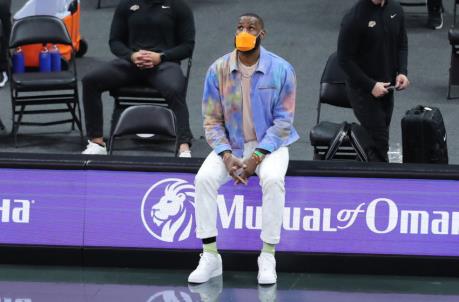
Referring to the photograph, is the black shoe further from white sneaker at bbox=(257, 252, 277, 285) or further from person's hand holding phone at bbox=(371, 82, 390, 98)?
white sneaker at bbox=(257, 252, 277, 285)

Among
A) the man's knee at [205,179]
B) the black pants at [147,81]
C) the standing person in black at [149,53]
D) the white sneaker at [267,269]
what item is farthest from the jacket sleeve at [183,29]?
the white sneaker at [267,269]

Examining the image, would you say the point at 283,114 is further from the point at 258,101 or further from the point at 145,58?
the point at 145,58

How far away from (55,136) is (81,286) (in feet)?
12.4

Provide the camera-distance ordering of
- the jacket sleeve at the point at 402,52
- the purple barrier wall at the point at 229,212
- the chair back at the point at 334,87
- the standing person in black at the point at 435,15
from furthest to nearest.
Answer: the standing person in black at the point at 435,15 < the chair back at the point at 334,87 < the jacket sleeve at the point at 402,52 < the purple barrier wall at the point at 229,212

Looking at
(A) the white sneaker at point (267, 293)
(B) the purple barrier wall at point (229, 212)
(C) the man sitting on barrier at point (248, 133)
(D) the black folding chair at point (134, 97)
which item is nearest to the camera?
(A) the white sneaker at point (267, 293)

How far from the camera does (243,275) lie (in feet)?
27.3

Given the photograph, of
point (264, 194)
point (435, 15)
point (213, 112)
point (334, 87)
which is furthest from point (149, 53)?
point (435, 15)

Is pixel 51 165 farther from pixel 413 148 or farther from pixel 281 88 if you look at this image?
pixel 413 148

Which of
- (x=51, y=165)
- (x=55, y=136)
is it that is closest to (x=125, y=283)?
(x=51, y=165)

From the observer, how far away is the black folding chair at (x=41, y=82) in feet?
37.4

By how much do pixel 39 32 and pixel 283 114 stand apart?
Result: 4387mm

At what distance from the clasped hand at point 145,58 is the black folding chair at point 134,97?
273 millimetres

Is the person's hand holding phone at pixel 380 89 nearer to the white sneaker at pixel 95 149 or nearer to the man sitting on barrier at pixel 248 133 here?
the man sitting on barrier at pixel 248 133

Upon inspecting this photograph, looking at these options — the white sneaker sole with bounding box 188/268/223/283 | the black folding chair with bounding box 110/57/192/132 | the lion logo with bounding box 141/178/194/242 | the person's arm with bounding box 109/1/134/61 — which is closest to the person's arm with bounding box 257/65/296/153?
the lion logo with bounding box 141/178/194/242
